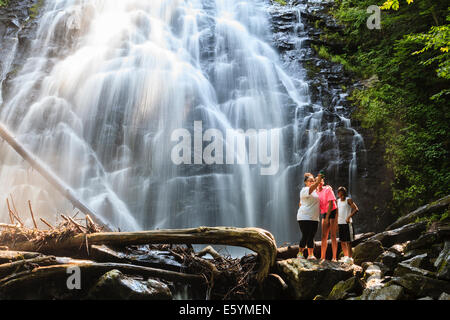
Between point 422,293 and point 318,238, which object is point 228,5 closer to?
point 318,238

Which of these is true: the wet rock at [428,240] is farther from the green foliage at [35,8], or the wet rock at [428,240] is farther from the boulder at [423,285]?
the green foliage at [35,8]

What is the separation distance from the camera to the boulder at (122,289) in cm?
424

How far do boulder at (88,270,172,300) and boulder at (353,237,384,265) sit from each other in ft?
12.6

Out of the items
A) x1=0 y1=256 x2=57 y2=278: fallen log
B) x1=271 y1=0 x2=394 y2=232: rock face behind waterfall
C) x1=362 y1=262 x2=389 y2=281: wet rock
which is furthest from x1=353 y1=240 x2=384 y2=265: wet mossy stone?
x1=0 y1=256 x2=57 y2=278: fallen log

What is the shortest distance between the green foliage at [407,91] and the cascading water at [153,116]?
191 cm

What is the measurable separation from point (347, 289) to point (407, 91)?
31.9ft

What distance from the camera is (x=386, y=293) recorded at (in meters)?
3.93

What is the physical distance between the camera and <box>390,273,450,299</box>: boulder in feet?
12.5

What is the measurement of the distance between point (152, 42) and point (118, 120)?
5680mm

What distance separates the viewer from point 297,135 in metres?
11.2

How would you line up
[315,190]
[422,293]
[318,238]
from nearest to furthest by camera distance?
[422,293] → [315,190] → [318,238]

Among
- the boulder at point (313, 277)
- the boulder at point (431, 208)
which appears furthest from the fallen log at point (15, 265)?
the boulder at point (431, 208)
